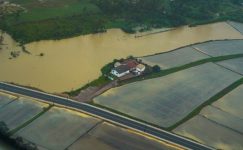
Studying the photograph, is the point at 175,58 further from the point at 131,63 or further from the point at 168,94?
the point at 168,94

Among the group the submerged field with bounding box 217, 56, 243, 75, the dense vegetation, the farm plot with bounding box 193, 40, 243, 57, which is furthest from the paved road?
the farm plot with bounding box 193, 40, 243, 57

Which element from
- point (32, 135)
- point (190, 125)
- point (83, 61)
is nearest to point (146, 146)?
point (190, 125)

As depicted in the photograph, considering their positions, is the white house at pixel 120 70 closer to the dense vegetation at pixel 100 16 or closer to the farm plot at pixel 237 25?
the dense vegetation at pixel 100 16

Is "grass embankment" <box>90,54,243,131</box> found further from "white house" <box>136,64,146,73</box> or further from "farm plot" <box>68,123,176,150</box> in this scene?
"farm plot" <box>68,123,176,150</box>

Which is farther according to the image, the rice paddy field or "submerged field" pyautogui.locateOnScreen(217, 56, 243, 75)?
"submerged field" pyautogui.locateOnScreen(217, 56, 243, 75)

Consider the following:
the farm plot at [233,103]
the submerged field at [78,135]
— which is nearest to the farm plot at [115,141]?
the submerged field at [78,135]
